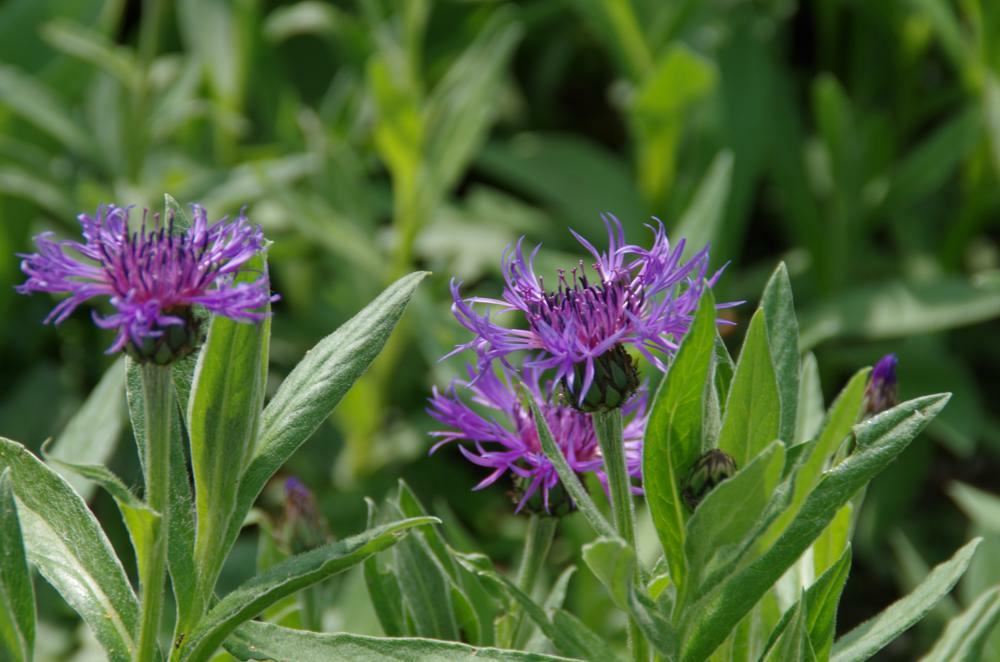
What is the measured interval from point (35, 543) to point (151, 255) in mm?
281

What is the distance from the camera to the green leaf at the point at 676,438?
2.93ft

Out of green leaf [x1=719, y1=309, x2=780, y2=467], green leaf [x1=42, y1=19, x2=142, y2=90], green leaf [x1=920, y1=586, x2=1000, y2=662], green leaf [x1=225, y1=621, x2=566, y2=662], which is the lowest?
green leaf [x1=920, y1=586, x2=1000, y2=662]

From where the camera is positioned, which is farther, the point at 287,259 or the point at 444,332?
the point at 287,259

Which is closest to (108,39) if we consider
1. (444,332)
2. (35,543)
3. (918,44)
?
(444,332)

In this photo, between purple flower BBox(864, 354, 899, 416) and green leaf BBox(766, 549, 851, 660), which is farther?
purple flower BBox(864, 354, 899, 416)

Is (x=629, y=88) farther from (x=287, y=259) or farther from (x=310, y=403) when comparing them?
(x=310, y=403)

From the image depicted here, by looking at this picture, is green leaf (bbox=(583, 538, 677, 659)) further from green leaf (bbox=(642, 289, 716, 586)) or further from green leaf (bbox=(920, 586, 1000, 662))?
green leaf (bbox=(920, 586, 1000, 662))

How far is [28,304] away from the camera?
2.67 meters

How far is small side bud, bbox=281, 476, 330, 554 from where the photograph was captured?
1354 millimetres

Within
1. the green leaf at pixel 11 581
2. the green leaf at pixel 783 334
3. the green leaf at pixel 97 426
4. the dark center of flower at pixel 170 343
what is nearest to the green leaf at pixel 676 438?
the green leaf at pixel 783 334

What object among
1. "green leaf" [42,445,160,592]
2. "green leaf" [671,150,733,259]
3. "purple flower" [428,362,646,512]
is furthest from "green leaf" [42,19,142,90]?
"green leaf" [42,445,160,592]

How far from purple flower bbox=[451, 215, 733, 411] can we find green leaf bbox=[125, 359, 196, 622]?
0.25 meters

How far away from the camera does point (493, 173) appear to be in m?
3.08

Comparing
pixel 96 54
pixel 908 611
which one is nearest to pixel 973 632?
pixel 908 611
